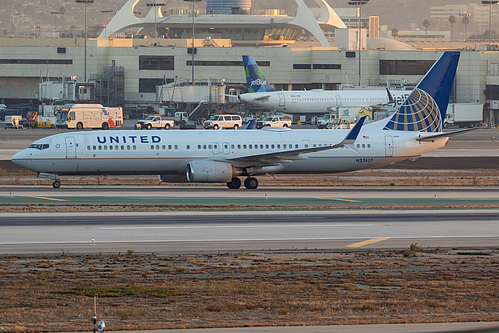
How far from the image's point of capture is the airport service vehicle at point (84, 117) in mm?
117625

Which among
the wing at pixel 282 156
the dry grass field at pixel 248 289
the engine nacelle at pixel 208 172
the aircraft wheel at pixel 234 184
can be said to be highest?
the wing at pixel 282 156

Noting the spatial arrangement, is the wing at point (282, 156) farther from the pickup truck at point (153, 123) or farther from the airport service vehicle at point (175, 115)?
the airport service vehicle at point (175, 115)

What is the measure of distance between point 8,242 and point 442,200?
26330 mm

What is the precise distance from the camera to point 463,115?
13038 cm

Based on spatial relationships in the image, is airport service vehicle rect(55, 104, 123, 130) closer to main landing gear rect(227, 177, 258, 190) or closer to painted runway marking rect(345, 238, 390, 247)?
main landing gear rect(227, 177, 258, 190)

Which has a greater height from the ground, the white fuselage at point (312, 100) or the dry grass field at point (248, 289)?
the white fuselage at point (312, 100)

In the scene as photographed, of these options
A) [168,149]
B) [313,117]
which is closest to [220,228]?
[168,149]

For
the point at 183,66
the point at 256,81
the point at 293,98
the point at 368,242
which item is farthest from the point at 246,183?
the point at 183,66

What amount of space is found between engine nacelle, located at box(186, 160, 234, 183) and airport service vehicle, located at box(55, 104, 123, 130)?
65.9 meters

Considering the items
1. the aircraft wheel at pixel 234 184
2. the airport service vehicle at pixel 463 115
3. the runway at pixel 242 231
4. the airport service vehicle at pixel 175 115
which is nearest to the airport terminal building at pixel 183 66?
the airport service vehicle at pixel 175 115

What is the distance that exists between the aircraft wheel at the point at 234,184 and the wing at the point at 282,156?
43.1 inches

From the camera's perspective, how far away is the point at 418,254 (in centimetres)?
3275

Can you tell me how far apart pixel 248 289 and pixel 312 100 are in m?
108

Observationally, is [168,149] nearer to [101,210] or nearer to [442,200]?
[101,210]
